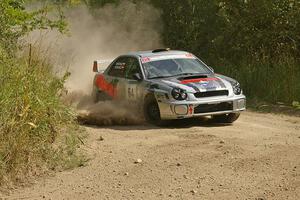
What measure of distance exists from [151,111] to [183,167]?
12.5 ft

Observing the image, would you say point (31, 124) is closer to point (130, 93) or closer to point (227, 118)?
point (130, 93)

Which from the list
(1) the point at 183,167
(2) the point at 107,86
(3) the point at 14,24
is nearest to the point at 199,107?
(2) the point at 107,86

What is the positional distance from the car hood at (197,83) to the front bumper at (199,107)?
249 mm

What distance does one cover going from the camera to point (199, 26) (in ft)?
69.4

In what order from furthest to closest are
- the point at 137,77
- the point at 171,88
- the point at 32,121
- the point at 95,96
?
the point at 95,96
the point at 137,77
the point at 171,88
the point at 32,121

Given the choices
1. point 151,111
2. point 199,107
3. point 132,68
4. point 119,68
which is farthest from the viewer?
point 119,68

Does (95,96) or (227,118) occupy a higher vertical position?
(95,96)

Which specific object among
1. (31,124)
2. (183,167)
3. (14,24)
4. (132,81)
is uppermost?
(14,24)

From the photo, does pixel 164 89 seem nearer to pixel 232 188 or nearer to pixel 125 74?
pixel 125 74

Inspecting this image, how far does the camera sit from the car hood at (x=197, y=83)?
11445mm

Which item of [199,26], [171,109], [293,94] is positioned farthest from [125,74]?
[199,26]

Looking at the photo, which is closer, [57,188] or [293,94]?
[57,188]

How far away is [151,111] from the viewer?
1186 cm

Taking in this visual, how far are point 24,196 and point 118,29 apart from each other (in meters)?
17.1
